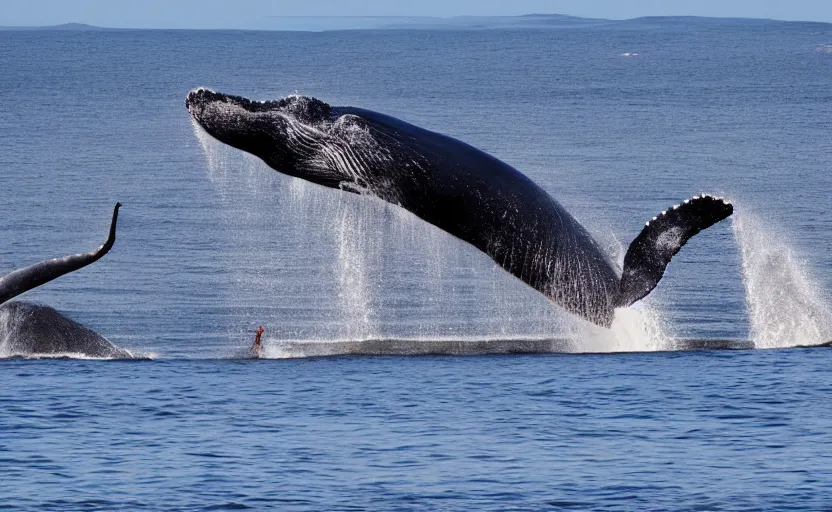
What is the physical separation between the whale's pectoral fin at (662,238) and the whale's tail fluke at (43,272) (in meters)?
7.50

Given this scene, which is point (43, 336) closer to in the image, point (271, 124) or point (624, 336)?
point (271, 124)

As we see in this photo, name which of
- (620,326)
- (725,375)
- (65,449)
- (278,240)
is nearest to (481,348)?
(620,326)

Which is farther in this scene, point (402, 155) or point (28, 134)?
point (28, 134)

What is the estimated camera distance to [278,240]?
174 feet

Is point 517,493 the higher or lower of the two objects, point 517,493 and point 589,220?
the lower

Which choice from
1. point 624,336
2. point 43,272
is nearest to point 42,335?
point 43,272

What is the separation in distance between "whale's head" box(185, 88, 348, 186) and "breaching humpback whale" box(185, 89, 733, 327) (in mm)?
13

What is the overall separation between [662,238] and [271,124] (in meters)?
5.43

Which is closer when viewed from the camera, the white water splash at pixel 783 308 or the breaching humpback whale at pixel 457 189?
the breaching humpback whale at pixel 457 189

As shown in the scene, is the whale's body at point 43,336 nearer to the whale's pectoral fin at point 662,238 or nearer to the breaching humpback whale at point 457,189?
the breaching humpback whale at point 457,189

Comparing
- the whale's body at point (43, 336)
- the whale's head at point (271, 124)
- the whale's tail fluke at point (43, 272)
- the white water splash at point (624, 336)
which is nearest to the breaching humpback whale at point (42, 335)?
the whale's body at point (43, 336)

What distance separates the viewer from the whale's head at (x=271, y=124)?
21.2 metres

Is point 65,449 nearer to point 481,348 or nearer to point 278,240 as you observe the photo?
point 481,348

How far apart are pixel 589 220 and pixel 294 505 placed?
36.7m
